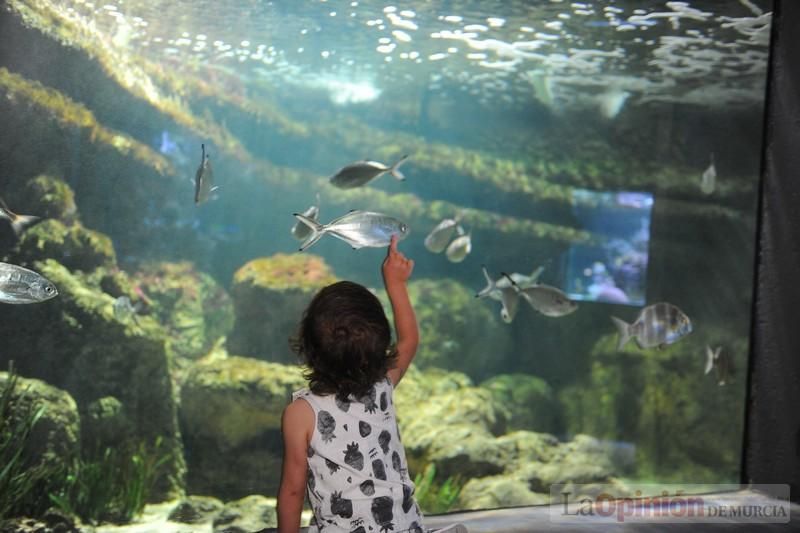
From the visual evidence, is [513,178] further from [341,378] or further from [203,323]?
[341,378]

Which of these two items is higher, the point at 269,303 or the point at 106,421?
the point at 106,421

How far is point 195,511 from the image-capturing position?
16.4 ft

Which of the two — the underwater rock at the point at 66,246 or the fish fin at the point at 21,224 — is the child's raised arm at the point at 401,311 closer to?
the fish fin at the point at 21,224

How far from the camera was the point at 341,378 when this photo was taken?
2.25 meters

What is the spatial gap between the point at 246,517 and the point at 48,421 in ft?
6.51

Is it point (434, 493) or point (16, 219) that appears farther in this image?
point (434, 493)

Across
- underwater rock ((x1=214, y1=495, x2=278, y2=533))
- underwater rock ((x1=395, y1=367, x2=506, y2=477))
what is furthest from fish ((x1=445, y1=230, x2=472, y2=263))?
underwater rock ((x1=214, y1=495, x2=278, y2=533))

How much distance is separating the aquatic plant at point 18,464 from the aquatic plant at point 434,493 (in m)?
3.39

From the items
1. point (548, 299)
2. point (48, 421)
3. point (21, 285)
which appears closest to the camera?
point (21, 285)

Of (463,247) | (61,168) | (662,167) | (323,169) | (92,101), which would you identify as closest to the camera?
(61,168)

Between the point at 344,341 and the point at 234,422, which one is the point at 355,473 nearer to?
the point at 344,341

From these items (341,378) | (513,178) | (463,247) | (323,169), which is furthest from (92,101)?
(323,169)

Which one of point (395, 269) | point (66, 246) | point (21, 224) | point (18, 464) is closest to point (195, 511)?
point (18, 464)

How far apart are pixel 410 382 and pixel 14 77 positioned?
6290 mm
